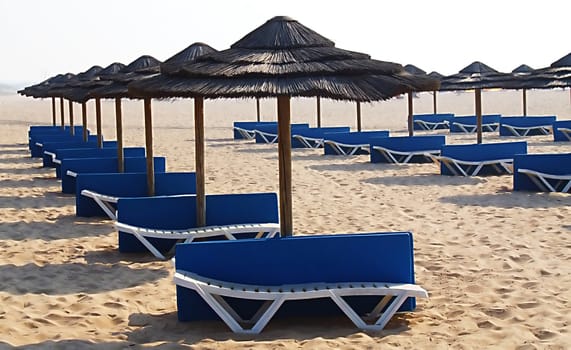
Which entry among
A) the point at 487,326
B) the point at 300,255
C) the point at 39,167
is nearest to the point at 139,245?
the point at 300,255

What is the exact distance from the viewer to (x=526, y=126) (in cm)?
2202

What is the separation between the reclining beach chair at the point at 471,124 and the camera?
77.8 feet

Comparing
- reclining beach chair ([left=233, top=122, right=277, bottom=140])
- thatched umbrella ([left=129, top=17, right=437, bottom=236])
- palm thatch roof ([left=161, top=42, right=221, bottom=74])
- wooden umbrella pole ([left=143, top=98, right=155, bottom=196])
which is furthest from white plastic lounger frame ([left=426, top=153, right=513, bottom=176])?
reclining beach chair ([left=233, top=122, right=277, bottom=140])

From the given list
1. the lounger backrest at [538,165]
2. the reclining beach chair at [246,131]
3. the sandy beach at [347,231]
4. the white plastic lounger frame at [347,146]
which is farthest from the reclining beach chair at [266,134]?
the lounger backrest at [538,165]

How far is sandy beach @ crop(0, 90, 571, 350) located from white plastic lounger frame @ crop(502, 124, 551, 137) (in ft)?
32.3

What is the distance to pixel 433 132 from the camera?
2486 cm

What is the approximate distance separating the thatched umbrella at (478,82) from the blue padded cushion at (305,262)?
971 centimetres

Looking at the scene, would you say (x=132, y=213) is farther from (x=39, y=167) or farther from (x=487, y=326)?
(x=39, y=167)

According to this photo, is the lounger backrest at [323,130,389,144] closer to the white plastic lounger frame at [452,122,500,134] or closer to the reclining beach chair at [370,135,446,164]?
the reclining beach chair at [370,135,446,164]

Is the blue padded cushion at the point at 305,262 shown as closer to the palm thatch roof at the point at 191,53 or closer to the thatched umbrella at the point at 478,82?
the palm thatch roof at the point at 191,53

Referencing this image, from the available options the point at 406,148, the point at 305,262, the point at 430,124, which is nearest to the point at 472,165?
the point at 406,148

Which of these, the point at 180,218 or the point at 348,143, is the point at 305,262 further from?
the point at 348,143

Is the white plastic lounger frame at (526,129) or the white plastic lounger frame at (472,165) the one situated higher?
the white plastic lounger frame at (526,129)

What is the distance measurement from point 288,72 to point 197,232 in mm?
2382
